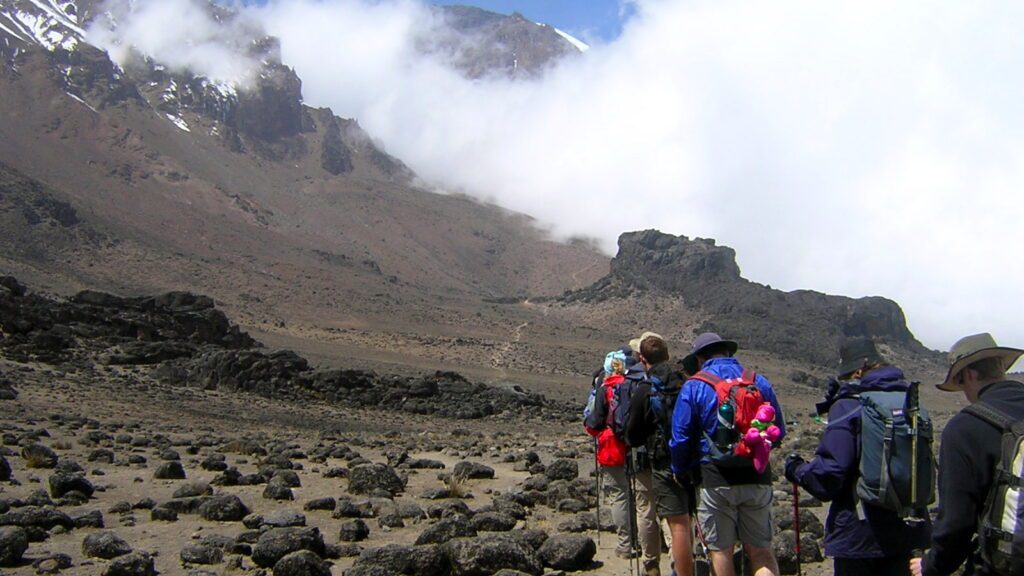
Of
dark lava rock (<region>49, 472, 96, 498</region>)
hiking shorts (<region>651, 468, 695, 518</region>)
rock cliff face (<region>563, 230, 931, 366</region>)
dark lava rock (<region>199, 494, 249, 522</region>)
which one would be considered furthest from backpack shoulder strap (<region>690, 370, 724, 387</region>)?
rock cliff face (<region>563, 230, 931, 366</region>)

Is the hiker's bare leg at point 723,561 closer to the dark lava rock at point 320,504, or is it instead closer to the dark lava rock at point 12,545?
the dark lava rock at point 12,545

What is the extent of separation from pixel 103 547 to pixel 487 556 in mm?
3624

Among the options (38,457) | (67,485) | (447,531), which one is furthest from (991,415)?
(38,457)

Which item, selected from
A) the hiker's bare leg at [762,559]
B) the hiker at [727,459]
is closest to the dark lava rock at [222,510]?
A: the hiker at [727,459]

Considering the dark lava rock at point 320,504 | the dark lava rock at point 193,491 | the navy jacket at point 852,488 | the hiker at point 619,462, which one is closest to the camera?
the navy jacket at point 852,488

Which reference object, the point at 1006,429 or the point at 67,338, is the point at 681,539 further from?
the point at 67,338

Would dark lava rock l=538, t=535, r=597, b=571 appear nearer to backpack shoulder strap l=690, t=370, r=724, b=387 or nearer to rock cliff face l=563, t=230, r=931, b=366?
backpack shoulder strap l=690, t=370, r=724, b=387

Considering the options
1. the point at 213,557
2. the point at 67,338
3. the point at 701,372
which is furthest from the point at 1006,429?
the point at 67,338

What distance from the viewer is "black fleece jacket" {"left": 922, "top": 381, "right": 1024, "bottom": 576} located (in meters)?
3.59

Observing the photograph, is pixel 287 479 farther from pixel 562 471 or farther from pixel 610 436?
pixel 610 436

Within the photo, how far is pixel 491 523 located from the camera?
981 centimetres

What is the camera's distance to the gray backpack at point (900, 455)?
446cm

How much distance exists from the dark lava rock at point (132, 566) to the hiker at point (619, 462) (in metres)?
3.97

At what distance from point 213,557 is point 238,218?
115 m
